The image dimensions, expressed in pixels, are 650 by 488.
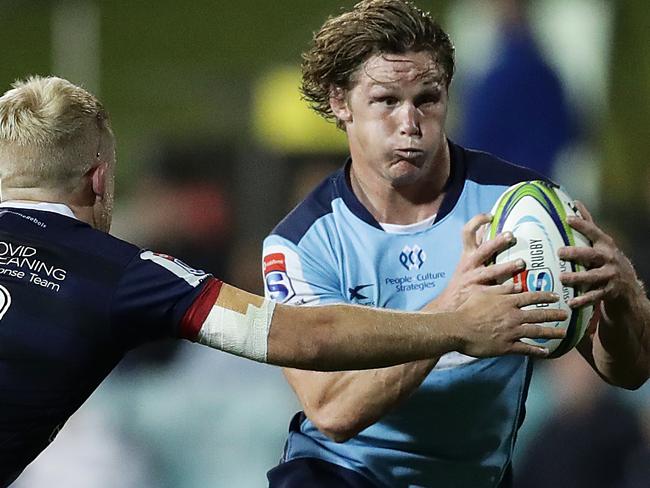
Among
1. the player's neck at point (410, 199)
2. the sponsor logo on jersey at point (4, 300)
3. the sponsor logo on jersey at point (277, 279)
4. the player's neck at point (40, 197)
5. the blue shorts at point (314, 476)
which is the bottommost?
the blue shorts at point (314, 476)

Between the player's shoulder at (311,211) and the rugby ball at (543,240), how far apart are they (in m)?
0.64

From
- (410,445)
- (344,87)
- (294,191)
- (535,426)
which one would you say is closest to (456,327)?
(410,445)

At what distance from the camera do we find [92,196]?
3.93m

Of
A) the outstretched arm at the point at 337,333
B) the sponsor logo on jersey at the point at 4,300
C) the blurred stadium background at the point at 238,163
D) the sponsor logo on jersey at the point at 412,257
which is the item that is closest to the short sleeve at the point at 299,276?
the sponsor logo on jersey at the point at 412,257

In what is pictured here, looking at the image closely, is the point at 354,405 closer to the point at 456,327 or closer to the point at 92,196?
the point at 456,327

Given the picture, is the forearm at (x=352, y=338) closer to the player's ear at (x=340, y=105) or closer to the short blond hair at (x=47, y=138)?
the short blond hair at (x=47, y=138)

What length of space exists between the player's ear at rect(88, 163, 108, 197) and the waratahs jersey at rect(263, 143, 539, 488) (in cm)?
81

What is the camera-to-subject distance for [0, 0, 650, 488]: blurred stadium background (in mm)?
7043

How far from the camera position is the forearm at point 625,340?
14.4 ft

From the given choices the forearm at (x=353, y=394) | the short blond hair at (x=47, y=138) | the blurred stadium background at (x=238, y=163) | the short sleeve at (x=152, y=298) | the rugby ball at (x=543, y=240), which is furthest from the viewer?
the blurred stadium background at (x=238, y=163)

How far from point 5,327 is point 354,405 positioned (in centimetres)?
109

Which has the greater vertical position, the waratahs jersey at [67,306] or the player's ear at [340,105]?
the player's ear at [340,105]

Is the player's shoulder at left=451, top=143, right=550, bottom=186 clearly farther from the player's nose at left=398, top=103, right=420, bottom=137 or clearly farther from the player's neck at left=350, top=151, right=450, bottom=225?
the player's nose at left=398, top=103, right=420, bottom=137

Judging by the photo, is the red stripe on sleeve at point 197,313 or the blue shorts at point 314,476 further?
the blue shorts at point 314,476
